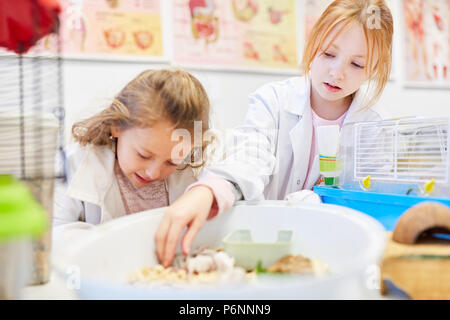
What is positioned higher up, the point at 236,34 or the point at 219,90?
the point at 236,34

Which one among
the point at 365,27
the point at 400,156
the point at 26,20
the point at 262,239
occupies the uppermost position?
the point at 365,27

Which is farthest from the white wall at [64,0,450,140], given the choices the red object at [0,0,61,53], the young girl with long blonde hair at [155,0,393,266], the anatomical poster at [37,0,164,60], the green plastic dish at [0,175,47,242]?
the green plastic dish at [0,175,47,242]

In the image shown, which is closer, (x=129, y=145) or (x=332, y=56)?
(x=129, y=145)

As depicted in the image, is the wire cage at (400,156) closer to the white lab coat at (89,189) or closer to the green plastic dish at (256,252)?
the green plastic dish at (256,252)

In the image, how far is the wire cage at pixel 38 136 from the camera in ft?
1.28

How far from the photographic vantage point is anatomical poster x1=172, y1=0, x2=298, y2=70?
4.70 feet

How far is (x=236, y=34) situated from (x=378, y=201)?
1058mm

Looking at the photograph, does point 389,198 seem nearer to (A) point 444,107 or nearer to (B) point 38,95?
(B) point 38,95

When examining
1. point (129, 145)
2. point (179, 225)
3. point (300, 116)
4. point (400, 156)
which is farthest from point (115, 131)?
point (400, 156)

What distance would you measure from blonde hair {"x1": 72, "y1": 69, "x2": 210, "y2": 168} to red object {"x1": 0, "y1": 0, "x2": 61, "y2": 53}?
0.35m

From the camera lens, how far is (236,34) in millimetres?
1527

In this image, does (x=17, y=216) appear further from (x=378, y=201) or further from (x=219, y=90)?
(x=219, y=90)

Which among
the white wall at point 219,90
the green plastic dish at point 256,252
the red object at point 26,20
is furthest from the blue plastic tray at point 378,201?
the red object at point 26,20

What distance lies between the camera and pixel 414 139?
736 millimetres
